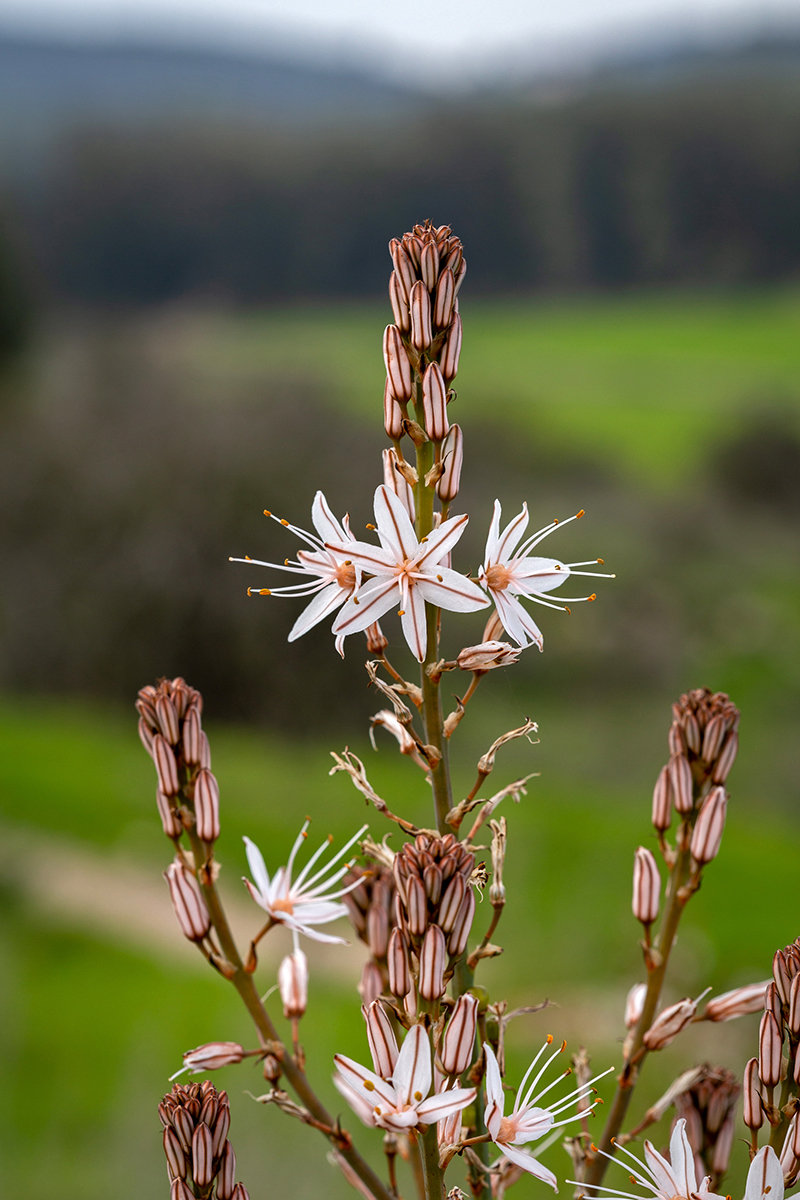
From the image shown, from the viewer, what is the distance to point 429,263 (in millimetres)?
1256

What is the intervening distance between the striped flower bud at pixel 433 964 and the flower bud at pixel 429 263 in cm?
74

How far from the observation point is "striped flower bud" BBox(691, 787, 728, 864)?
4.46 ft

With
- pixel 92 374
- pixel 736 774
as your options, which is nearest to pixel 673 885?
pixel 736 774

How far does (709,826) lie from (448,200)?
30.3 meters

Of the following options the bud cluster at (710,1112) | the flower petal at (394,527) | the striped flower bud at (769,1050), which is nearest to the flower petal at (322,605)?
the flower petal at (394,527)

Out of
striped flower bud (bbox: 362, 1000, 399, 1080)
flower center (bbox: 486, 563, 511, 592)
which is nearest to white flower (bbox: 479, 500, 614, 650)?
flower center (bbox: 486, 563, 511, 592)

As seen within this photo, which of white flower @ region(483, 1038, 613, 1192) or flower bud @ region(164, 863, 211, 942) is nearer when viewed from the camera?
white flower @ region(483, 1038, 613, 1192)

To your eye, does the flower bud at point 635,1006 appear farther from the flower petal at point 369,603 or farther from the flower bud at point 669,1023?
the flower petal at point 369,603

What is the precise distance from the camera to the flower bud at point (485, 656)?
1.21 m

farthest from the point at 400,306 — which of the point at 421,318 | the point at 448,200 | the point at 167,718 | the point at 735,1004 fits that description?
the point at 448,200

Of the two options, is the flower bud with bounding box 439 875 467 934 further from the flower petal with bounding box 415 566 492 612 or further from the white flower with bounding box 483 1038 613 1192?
the flower petal with bounding box 415 566 492 612

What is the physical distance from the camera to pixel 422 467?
127 centimetres

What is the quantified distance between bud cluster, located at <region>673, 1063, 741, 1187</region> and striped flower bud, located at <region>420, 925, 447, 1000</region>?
19.4 inches

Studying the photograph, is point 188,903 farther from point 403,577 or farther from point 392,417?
point 392,417
